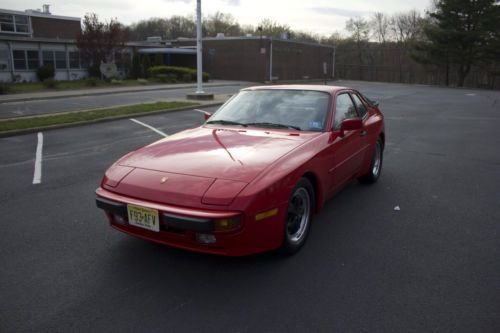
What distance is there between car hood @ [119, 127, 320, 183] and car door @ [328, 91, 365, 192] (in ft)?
1.07

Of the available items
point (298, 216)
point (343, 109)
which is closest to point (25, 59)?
point (343, 109)

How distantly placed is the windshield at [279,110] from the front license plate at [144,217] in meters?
1.75

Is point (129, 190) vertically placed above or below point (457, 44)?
below

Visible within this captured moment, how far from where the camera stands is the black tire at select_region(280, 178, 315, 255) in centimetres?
351

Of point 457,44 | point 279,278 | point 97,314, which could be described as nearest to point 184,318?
point 97,314

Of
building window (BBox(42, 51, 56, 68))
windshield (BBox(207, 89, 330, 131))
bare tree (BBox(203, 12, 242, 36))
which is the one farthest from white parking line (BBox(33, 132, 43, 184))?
bare tree (BBox(203, 12, 242, 36))

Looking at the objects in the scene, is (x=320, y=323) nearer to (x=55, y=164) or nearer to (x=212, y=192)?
(x=212, y=192)

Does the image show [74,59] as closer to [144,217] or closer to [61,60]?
[61,60]

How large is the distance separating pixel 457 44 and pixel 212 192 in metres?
40.1

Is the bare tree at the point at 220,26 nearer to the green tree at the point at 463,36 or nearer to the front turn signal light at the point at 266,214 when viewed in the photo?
the green tree at the point at 463,36

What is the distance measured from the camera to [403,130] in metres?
11.2

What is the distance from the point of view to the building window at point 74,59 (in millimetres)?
29828

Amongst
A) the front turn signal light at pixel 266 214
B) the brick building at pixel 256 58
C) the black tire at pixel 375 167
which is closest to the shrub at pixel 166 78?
the brick building at pixel 256 58

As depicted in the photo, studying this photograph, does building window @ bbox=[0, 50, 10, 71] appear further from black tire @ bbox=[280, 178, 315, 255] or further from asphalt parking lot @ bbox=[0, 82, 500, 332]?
black tire @ bbox=[280, 178, 315, 255]
